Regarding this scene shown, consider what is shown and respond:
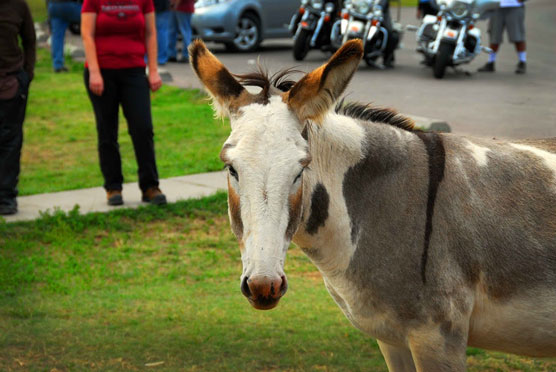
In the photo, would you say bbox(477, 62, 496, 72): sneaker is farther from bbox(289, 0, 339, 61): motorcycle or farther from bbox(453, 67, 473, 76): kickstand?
bbox(289, 0, 339, 61): motorcycle

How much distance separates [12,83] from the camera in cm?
809

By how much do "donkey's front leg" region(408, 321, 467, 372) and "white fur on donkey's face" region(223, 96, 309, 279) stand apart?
82 cm

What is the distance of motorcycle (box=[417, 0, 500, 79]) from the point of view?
15.6 metres

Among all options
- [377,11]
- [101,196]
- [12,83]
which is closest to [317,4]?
[377,11]

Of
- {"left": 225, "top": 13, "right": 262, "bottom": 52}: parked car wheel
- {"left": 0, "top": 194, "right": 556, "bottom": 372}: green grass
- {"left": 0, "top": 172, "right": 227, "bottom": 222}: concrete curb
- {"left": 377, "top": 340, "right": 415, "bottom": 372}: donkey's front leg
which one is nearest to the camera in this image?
{"left": 377, "top": 340, "right": 415, "bottom": 372}: donkey's front leg

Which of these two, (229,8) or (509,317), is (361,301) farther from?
(229,8)

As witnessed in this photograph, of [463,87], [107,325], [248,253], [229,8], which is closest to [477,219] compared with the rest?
[248,253]

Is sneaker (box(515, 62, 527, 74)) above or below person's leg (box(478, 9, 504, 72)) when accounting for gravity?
below

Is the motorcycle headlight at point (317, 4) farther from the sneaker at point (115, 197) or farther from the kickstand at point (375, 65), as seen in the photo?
the sneaker at point (115, 197)

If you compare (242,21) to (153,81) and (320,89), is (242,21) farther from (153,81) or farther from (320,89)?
(320,89)

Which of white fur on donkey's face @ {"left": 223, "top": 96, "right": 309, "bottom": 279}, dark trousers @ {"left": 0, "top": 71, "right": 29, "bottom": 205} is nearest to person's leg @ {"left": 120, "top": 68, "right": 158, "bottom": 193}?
dark trousers @ {"left": 0, "top": 71, "right": 29, "bottom": 205}

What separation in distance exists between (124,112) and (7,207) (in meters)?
1.59

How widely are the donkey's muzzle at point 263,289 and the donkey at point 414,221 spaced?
352 mm

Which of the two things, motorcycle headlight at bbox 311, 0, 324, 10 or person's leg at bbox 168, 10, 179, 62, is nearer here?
motorcycle headlight at bbox 311, 0, 324, 10
